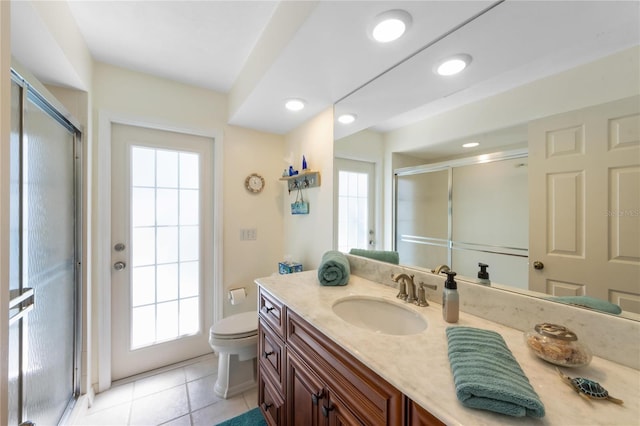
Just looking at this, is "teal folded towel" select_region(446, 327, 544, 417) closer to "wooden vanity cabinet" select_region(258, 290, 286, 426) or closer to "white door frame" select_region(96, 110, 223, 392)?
"wooden vanity cabinet" select_region(258, 290, 286, 426)

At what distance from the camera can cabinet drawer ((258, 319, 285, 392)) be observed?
1.17m

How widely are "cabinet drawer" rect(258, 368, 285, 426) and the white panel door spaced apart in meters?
1.24

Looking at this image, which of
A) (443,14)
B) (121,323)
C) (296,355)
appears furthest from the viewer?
(121,323)

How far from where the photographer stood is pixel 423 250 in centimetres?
118

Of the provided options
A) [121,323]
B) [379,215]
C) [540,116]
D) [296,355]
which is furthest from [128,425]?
[540,116]

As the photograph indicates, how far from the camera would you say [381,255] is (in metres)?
1.38

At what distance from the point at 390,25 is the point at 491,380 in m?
1.24

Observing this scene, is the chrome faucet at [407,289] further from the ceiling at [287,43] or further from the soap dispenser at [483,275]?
Answer: the ceiling at [287,43]

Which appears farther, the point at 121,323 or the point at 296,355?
the point at 121,323

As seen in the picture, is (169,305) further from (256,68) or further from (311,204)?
(256,68)

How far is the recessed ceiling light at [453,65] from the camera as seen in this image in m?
1.05

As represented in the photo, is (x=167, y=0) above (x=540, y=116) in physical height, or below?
above

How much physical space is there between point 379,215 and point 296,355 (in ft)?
2.78

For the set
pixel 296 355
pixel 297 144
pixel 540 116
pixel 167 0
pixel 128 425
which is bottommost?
pixel 128 425
